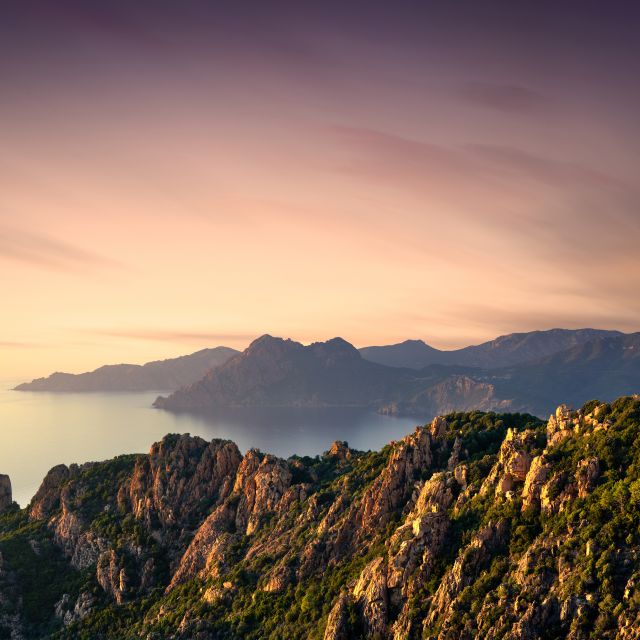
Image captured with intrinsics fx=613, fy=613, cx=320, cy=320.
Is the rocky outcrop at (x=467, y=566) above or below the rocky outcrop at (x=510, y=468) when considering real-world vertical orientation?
below

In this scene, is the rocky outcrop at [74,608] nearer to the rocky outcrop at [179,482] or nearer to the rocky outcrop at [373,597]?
the rocky outcrop at [179,482]

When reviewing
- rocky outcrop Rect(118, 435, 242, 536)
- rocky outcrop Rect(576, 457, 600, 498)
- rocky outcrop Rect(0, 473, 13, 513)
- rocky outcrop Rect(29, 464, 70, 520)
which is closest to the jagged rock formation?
rocky outcrop Rect(576, 457, 600, 498)

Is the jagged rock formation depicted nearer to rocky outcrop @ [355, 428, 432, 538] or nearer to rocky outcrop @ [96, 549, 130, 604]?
rocky outcrop @ [355, 428, 432, 538]

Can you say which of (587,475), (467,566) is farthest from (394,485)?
(587,475)

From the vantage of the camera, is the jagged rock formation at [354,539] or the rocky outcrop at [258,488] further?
the rocky outcrop at [258,488]

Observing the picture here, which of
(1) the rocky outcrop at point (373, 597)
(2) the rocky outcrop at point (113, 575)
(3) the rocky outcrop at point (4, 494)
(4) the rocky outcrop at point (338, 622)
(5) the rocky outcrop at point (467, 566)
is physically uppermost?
(5) the rocky outcrop at point (467, 566)

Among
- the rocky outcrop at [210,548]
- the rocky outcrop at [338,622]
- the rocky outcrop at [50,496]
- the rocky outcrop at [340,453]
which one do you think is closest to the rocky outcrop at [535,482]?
the rocky outcrop at [338,622]

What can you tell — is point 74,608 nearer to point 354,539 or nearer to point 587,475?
point 354,539

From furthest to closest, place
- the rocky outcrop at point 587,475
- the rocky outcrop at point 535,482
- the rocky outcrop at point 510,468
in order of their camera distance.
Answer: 1. the rocky outcrop at point 510,468
2. the rocky outcrop at point 535,482
3. the rocky outcrop at point 587,475

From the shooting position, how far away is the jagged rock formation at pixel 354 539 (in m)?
55.1

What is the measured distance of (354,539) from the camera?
83812 mm

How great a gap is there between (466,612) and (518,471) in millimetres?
17940

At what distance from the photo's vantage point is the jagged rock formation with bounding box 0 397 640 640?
55.1 m

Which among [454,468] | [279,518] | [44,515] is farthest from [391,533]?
[44,515]
